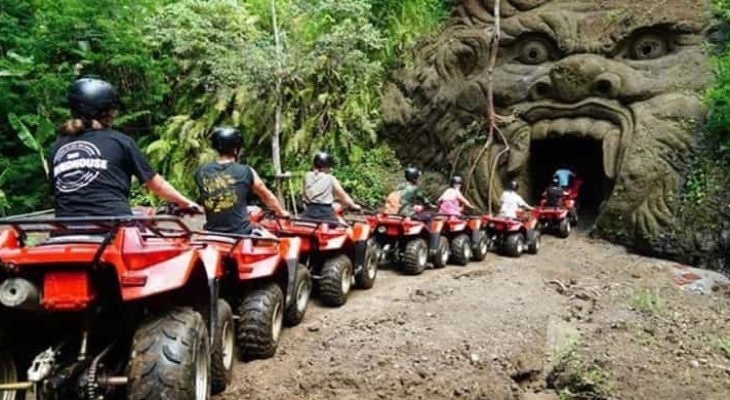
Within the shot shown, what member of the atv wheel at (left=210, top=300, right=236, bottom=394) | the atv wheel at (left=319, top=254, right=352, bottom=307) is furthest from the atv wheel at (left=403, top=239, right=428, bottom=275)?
the atv wheel at (left=210, top=300, right=236, bottom=394)

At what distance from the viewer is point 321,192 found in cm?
666

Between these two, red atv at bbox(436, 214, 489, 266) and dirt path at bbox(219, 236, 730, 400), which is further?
red atv at bbox(436, 214, 489, 266)

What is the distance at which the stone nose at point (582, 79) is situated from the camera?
1201cm

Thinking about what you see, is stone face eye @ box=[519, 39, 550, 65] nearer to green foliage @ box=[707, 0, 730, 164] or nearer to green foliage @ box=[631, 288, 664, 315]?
green foliage @ box=[707, 0, 730, 164]

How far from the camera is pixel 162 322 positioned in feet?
8.76

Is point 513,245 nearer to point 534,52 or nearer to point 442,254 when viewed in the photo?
point 442,254

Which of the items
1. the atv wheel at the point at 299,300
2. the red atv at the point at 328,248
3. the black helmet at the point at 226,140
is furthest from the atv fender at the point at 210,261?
the red atv at the point at 328,248

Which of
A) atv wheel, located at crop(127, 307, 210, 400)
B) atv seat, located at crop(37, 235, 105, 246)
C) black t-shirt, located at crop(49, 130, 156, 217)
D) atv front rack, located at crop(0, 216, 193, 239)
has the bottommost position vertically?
atv wheel, located at crop(127, 307, 210, 400)

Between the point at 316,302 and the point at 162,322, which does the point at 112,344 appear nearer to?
the point at 162,322

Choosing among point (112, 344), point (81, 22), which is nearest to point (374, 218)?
point (112, 344)

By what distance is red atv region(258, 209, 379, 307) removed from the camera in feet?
19.2

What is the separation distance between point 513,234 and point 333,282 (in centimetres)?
577

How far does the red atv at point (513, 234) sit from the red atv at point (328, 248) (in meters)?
4.42

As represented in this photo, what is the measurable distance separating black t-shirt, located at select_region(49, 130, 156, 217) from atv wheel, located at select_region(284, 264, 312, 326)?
2.27 meters
